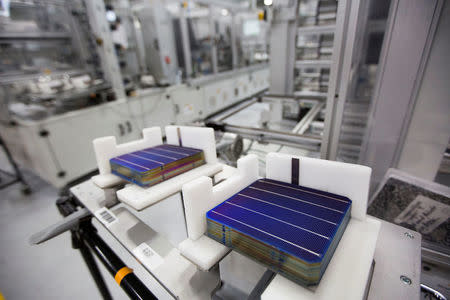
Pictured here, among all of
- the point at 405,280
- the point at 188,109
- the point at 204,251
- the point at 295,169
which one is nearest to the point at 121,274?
the point at 204,251

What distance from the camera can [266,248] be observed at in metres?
0.54

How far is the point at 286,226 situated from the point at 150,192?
0.58 meters

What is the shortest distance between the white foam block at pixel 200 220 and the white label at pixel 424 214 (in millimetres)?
1049

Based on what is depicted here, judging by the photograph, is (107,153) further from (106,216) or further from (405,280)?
(405,280)

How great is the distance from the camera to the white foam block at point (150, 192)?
2.84 feet

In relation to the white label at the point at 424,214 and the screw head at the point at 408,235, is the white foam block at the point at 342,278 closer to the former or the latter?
the screw head at the point at 408,235

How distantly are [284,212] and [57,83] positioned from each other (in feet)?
12.6

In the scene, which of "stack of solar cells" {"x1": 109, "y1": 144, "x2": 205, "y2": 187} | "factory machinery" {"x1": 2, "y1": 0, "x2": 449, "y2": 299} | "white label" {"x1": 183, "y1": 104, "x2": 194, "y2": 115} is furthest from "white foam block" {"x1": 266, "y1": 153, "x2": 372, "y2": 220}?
"white label" {"x1": 183, "y1": 104, "x2": 194, "y2": 115}

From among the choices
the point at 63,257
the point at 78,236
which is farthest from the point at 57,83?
the point at 78,236

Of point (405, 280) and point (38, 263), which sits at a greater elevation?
point (405, 280)

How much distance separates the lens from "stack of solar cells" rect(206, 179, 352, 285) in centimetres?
50

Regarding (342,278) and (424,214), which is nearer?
(342,278)

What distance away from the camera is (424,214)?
3.65 ft

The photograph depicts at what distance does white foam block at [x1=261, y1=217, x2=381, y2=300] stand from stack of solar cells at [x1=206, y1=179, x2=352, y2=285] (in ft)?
0.06
